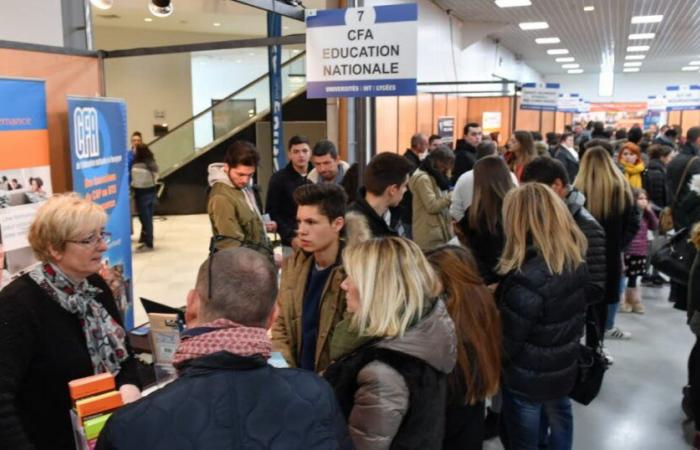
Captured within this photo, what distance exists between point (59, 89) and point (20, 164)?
0.63 m

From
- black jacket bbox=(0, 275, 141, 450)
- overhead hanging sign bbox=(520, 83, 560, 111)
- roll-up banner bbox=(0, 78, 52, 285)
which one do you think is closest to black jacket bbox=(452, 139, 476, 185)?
overhead hanging sign bbox=(520, 83, 560, 111)

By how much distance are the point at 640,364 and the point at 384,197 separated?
2.77 metres

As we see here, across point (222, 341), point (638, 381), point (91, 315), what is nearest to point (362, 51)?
point (91, 315)

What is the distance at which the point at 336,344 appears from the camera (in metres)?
1.66

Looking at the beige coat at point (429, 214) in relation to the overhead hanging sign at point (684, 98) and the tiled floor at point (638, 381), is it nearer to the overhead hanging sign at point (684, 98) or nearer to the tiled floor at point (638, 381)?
the tiled floor at point (638, 381)

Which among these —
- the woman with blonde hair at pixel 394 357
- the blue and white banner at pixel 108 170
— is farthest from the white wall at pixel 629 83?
the woman with blonde hair at pixel 394 357

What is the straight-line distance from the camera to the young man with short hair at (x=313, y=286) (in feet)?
6.95

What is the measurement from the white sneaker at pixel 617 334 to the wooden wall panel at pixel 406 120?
17.4 ft

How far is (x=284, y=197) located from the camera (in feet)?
14.4

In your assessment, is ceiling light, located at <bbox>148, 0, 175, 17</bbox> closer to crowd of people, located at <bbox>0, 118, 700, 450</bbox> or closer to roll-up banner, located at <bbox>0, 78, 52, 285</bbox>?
roll-up banner, located at <bbox>0, 78, 52, 285</bbox>

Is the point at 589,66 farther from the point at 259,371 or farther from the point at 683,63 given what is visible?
the point at 259,371

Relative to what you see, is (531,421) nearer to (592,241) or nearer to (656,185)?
(592,241)

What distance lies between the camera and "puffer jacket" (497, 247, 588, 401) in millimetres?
2398

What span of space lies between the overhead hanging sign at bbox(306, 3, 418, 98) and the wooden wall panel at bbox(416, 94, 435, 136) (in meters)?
7.02
